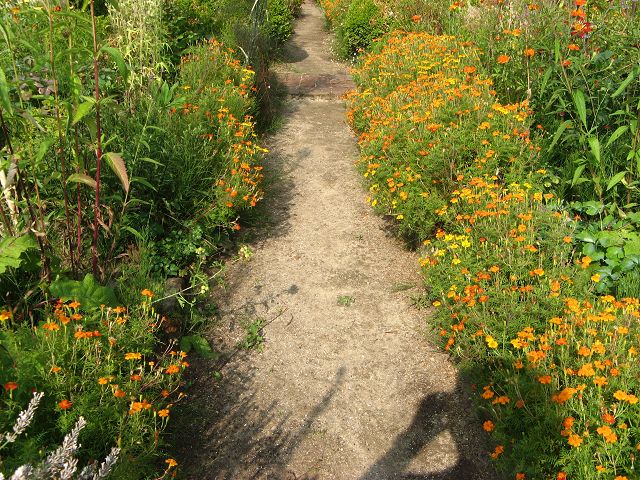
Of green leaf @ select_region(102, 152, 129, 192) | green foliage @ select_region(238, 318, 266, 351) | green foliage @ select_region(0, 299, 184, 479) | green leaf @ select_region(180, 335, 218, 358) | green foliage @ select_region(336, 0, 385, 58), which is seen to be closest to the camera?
green foliage @ select_region(0, 299, 184, 479)

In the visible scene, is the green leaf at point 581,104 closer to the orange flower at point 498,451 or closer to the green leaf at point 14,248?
the orange flower at point 498,451

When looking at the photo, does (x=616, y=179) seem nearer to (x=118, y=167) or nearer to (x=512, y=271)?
(x=512, y=271)

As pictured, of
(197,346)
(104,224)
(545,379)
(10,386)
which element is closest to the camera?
(10,386)

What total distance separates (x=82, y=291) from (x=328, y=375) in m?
1.71

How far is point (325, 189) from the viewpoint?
6.48m

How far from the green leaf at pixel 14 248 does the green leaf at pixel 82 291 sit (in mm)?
269

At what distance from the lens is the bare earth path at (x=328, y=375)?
335 centimetres

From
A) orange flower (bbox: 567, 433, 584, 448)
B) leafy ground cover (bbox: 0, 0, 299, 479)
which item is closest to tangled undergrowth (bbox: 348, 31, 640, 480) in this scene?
orange flower (bbox: 567, 433, 584, 448)

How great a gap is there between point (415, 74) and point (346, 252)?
113 inches

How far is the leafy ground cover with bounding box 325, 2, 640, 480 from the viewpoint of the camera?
2.80 meters

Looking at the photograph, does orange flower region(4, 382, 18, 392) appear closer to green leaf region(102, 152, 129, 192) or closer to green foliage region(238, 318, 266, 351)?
green leaf region(102, 152, 129, 192)

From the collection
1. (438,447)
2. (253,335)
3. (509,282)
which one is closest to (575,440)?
(438,447)

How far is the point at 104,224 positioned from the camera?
3.49 m

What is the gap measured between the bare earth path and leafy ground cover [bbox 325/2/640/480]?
0.27m
